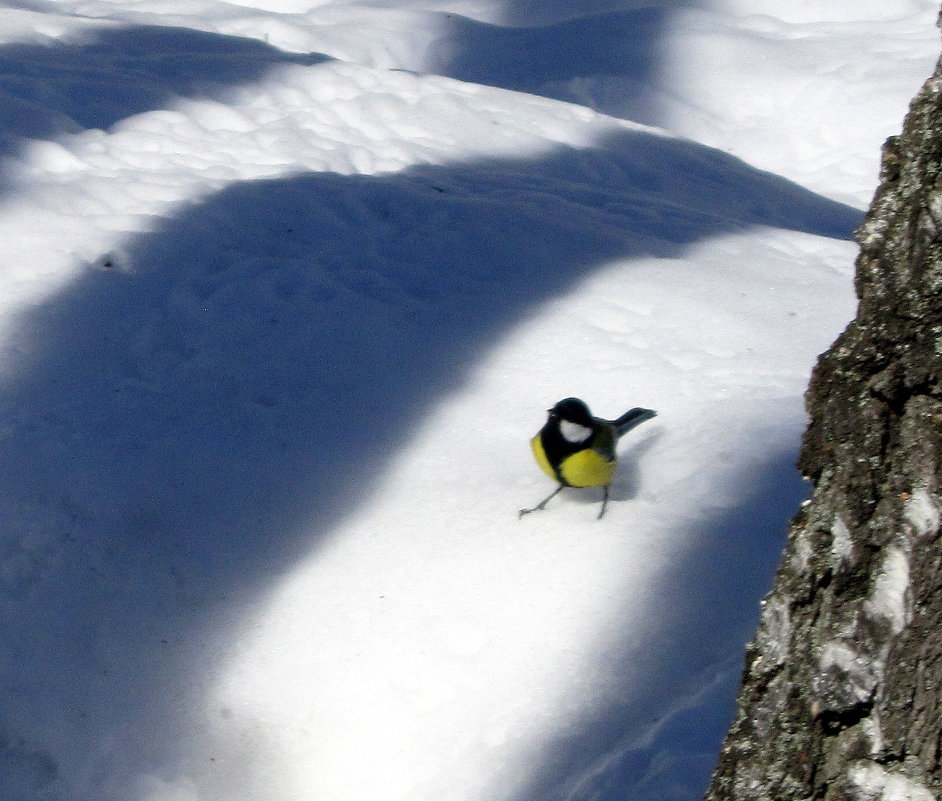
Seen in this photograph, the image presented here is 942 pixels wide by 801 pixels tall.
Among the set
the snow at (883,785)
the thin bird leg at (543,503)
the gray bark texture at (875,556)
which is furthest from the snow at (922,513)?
the thin bird leg at (543,503)

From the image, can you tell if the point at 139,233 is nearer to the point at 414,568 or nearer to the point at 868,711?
the point at 414,568

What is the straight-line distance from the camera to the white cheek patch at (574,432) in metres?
3.02

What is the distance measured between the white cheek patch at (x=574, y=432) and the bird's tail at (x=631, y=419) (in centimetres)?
32

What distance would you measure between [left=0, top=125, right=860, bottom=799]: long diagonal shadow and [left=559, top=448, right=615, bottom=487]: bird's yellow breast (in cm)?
72

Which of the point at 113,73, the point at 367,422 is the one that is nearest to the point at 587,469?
the point at 367,422

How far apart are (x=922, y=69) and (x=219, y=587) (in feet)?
23.7

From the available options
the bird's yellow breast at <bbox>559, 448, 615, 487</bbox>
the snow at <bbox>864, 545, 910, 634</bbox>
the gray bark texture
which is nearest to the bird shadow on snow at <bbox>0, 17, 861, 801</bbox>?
the bird's yellow breast at <bbox>559, 448, 615, 487</bbox>

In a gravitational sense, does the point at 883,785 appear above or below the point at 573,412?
above

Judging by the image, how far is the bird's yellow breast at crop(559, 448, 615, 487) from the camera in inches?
118

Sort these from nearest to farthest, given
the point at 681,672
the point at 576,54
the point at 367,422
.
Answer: the point at 681,672 < the point at 367,422 < the point at 576,54

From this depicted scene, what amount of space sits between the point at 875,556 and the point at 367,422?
245 centimetres

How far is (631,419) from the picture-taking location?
134 inches

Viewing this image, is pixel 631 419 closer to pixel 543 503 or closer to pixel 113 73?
pixel 543 503

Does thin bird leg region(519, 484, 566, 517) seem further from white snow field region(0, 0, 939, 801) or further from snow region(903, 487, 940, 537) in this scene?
snow region(903, 487, 940, 537)
